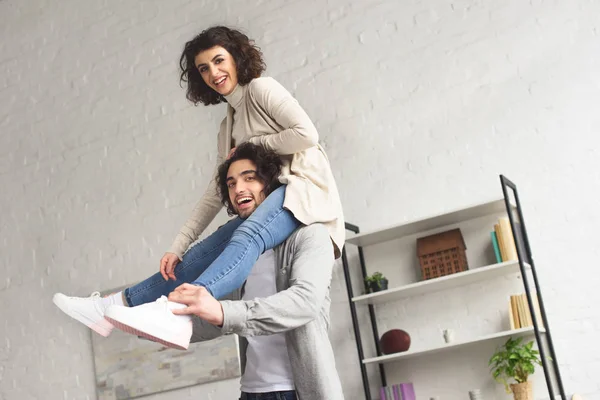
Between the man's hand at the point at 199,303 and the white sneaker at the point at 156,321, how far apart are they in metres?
0.02

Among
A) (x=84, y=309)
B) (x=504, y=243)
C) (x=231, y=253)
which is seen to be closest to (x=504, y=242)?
(x=504, y=243)

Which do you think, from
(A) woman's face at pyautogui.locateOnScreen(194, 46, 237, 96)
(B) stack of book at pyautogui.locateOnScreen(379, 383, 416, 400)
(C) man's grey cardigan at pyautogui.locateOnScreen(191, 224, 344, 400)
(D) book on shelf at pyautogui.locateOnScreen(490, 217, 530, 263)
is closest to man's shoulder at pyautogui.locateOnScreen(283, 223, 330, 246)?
(C) man's grey cardigan at pyautogui.locateOnScreen(191, 224, 344, 400)

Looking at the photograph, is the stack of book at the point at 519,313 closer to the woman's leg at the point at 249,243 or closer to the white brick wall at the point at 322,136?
the white brick wall at the point at 322,136

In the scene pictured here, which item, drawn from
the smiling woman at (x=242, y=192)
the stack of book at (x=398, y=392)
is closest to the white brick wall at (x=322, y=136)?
the stack of book at (x=398, y=392)

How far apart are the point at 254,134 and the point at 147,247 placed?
2.60 m

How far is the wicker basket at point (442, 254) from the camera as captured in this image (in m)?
3.96

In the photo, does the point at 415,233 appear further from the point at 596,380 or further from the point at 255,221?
the point at 255,221

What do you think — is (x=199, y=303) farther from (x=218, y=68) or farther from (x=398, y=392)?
(x=398, y=392)

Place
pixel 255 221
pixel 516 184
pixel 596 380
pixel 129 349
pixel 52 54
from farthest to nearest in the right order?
1. pixel 52 54
2. pixel 129 349
3. pixel 516 184
4. pixel 596 380
5. pixel 255 221

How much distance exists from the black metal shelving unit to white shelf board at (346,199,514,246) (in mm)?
84

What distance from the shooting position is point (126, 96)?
17.7ft

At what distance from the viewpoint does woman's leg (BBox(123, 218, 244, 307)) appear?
2.48 metres

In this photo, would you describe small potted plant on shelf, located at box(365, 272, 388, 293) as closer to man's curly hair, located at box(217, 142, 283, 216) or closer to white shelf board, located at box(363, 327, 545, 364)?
white shelf board, located at box(363, 327, 545, 364)

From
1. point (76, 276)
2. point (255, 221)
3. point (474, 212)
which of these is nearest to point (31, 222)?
point (76, 276)
